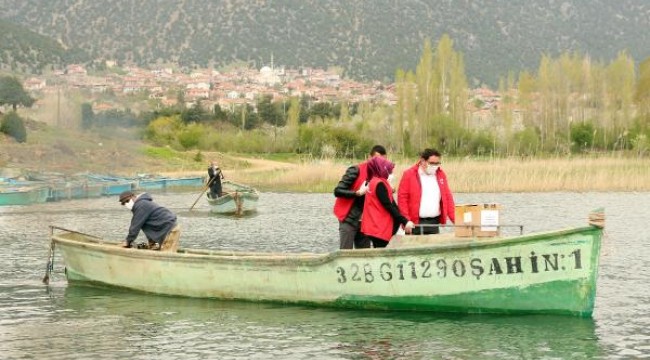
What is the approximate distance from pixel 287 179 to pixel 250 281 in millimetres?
40540

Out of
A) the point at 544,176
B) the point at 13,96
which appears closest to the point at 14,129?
the point at 13,96

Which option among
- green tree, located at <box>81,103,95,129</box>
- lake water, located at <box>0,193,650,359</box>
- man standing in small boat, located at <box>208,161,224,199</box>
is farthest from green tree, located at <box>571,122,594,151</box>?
lake water, located at <box>0,193,650,359</box>

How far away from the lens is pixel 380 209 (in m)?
16.3

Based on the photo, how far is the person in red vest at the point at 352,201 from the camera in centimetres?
1636

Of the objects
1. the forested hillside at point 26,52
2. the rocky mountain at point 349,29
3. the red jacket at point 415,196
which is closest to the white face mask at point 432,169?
the red jacket at point 415,196

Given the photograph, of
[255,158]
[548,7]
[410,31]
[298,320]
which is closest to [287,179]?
[255,158]

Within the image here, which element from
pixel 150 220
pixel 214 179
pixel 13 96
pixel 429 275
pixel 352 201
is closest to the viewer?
pixel 429 275

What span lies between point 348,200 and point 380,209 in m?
0.65

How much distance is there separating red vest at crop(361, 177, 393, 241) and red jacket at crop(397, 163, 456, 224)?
10.8 inches

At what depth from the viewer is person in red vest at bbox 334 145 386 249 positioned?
16.4 metres

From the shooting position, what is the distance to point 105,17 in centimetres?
18212

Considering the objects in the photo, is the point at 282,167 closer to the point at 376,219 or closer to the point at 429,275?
the point at 376,219

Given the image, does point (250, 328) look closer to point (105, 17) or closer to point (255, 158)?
point (255, 158)

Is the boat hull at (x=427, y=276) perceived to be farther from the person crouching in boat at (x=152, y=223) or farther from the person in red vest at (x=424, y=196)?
the person in red vest at (x=424, y=196)
